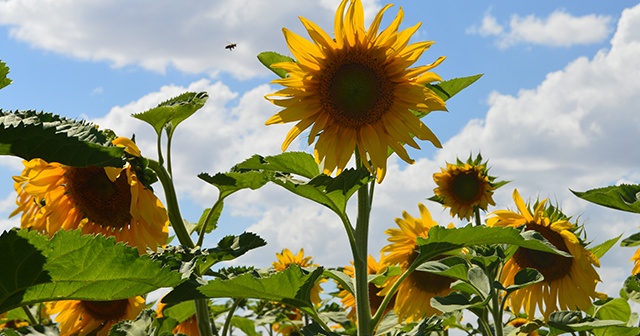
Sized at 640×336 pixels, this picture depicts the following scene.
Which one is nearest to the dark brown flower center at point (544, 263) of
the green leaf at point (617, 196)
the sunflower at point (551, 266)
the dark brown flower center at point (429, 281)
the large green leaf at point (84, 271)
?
the sunflower at point (551, 266)

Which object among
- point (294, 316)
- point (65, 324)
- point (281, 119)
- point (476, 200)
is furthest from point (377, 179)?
point (294, 316)

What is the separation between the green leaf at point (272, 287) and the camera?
224cm

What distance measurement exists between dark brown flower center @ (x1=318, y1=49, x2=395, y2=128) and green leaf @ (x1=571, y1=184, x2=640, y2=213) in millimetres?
911

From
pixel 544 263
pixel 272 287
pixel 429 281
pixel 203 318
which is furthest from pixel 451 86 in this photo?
pixel 429 281

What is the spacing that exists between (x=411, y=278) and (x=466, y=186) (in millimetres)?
2199

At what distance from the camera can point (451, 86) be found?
10.3 feet

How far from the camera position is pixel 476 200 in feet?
22.6

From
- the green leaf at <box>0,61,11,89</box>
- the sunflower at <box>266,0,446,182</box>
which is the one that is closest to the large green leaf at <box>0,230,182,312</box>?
the green leaf at <box>0,61,11,89</box>

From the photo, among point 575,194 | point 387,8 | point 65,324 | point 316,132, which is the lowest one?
point 65,324

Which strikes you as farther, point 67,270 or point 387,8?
point 387,8

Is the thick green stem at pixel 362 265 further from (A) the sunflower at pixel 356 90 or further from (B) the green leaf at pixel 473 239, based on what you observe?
(A) the sunflower at pixel 356 90

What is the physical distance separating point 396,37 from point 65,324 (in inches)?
110

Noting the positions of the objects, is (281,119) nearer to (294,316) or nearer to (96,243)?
(96,243)

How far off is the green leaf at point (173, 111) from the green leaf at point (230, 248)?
516mm
